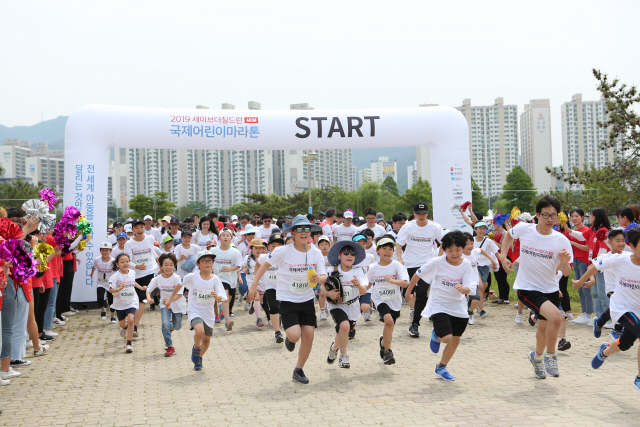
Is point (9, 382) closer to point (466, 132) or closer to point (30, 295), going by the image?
point (30, 295)

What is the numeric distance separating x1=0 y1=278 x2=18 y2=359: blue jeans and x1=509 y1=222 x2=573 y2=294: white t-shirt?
568 centimetres

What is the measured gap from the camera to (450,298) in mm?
5992

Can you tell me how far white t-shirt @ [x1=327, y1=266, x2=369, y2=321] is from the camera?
21.7 feet

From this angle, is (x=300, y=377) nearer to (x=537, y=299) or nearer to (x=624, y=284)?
(x=537, y=299)

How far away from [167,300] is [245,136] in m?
5.53

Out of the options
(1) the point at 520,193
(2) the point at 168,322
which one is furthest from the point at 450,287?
(1) the point at 520,193

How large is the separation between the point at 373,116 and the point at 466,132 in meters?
2.24

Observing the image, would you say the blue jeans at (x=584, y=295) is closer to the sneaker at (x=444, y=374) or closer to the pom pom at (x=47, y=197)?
the sneaker at (x=444, y=374)

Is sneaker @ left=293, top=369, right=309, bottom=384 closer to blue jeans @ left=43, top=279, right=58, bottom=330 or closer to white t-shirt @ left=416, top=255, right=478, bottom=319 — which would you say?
white t-shirt @ left=416, top=255, right=478, bottom=319

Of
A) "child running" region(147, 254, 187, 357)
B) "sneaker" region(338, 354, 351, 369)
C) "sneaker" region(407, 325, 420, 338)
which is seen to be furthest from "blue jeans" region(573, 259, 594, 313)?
"child running" region(147, 254, 187, 357)

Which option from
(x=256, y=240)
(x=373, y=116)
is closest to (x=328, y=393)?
(x=256, y=240)

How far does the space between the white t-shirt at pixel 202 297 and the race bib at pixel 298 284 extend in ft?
4.37

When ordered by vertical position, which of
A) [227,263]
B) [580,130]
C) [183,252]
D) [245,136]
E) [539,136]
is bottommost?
[227,263]

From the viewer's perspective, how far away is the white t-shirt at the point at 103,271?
1110cm
